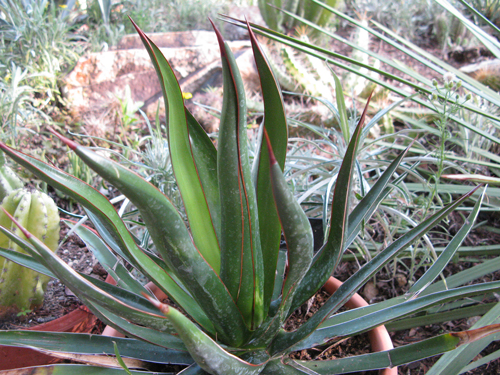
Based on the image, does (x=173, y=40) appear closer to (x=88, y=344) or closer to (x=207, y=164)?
(x=207, y=164)

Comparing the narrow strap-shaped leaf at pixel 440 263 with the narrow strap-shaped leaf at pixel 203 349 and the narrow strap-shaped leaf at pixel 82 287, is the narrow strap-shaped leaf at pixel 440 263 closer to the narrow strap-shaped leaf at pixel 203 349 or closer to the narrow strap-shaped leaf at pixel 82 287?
the narrow strap-shaped leaf at pixel 203 349

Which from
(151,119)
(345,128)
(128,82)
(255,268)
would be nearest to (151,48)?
(255,268)

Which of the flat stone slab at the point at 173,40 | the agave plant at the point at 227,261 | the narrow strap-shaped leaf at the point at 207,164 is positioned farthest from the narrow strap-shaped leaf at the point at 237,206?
the flat stone slab at the point at 173,40

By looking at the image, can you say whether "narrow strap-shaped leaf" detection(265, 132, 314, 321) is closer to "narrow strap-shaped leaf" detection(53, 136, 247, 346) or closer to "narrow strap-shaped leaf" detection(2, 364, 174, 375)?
"narrow strap-shaped leaf" detection(53, 136, 247, 346)

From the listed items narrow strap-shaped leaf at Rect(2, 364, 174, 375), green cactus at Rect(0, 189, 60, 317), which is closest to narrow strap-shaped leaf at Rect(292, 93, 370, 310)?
narrow strap-shaped leaf at Rect(2, 364, 174, 375)

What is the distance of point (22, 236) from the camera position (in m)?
0.99

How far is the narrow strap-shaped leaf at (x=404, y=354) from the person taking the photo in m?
0.46

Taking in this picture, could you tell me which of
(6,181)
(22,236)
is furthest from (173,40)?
(22,236)

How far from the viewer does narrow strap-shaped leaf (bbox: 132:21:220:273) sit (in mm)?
552

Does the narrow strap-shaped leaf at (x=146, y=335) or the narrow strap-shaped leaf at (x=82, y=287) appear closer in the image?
the narrow strap-shaped leaf at (x=82, y=287)

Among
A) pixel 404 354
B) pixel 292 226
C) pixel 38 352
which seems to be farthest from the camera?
pixel 38 352

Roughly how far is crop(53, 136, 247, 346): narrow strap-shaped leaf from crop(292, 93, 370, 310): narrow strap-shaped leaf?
0.49 feet

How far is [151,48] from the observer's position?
1.71 feet

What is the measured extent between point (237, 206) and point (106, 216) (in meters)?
0.19
